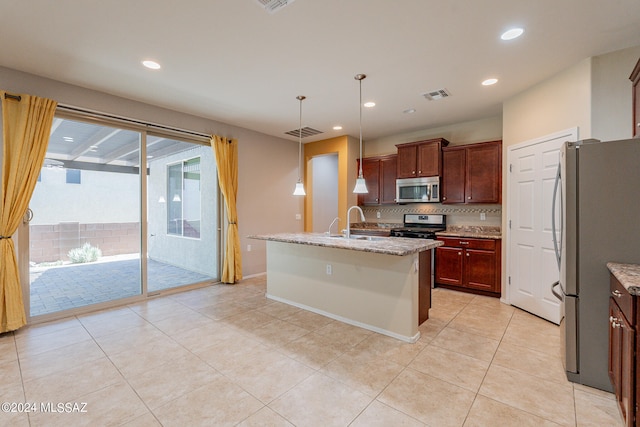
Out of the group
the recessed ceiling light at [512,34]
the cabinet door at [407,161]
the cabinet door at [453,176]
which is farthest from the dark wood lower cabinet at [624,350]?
the cabinet door at [407,161]

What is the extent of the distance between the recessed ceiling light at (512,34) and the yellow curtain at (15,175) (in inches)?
184

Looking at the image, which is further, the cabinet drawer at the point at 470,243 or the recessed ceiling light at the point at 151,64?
the cabinet drawer at the point at 470,243

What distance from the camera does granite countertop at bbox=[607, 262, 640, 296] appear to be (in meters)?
1.43

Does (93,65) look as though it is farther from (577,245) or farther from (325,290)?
(577,245)

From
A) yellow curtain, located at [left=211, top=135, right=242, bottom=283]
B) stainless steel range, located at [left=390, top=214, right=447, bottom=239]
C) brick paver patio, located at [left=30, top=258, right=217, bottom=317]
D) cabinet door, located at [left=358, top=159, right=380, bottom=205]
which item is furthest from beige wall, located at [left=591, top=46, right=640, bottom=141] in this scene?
brick paver patio, located at [left=30, top=258, right=217, bottom=317]

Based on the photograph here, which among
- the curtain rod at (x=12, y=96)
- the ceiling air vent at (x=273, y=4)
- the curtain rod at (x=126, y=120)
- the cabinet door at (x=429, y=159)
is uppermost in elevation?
the ceiling air vent at (x=273, y=4)

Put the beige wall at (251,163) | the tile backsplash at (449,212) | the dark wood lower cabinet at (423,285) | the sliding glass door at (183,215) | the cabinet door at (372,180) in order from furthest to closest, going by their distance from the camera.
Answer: the cabinet door at (372,180) < the sliding glass door at (183,215) < the tile backsplash at (449,212) < the beige wall at (251,163) < the dark wood lower cabinet at (423,285)

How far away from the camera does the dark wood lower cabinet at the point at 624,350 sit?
4.80ft

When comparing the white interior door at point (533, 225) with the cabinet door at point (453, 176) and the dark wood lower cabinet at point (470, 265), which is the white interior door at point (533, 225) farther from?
the cabinet door at point (453, 176)

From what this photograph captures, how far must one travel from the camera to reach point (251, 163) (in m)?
5.37

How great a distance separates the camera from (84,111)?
350 cm

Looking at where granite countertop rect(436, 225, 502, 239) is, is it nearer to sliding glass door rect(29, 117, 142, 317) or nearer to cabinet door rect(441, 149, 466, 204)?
cabinet door rect(441, 149, 466, 204)

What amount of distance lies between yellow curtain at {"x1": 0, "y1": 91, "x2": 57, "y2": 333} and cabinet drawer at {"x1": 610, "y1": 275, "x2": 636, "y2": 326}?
5018mm

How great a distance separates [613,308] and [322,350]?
2.14m
